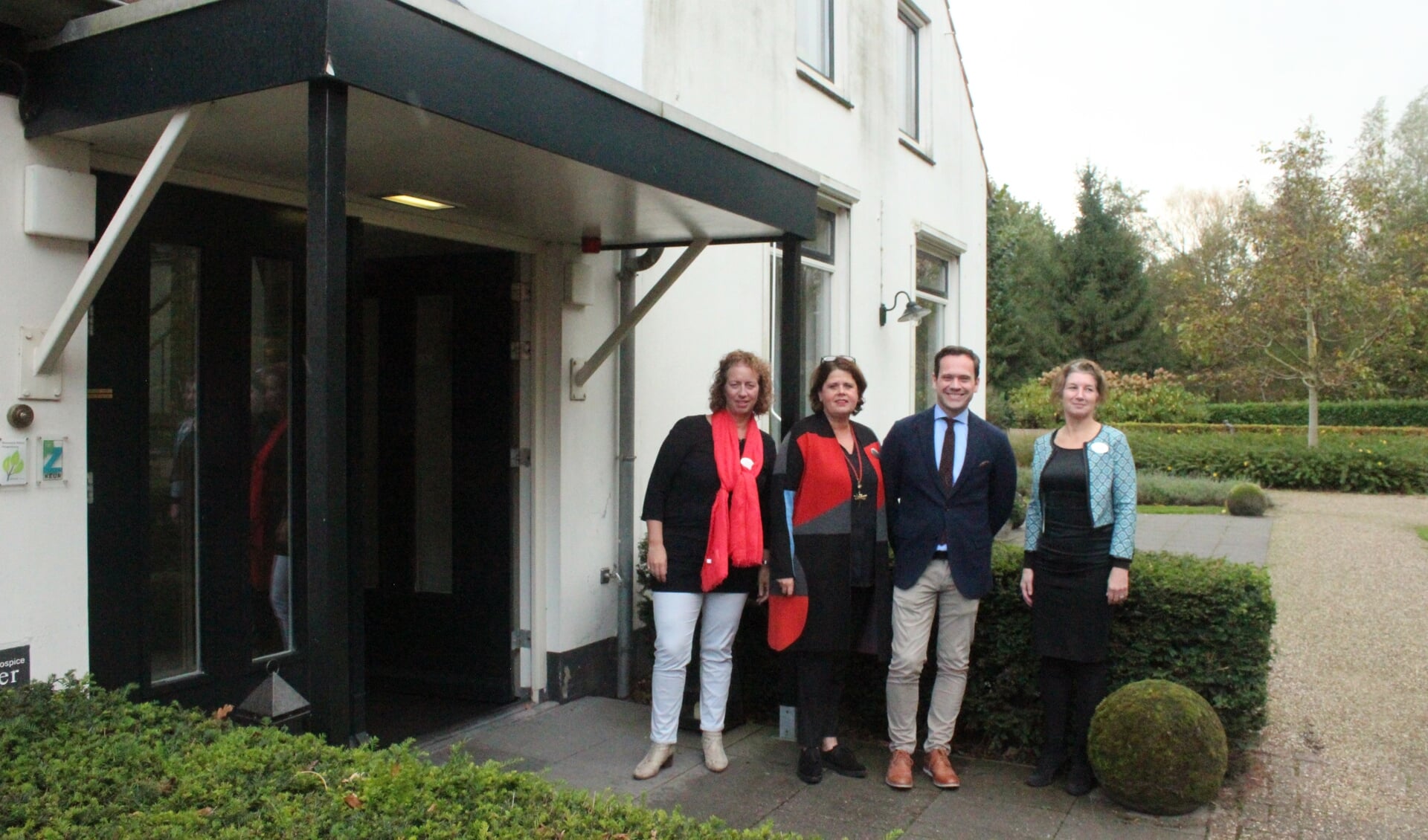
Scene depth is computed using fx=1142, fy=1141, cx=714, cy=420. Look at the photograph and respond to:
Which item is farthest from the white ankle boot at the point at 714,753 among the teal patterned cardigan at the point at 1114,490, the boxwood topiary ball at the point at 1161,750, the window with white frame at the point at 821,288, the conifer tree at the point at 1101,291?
the conifer tree at the point at 1101,291

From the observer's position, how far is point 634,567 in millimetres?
6574

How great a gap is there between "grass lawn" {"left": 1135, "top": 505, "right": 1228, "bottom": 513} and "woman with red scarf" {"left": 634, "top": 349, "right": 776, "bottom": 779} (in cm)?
1243

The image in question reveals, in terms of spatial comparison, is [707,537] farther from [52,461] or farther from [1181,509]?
[1181,509]

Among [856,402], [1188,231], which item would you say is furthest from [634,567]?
[1188,231]

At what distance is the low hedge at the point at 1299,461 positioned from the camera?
748 inches

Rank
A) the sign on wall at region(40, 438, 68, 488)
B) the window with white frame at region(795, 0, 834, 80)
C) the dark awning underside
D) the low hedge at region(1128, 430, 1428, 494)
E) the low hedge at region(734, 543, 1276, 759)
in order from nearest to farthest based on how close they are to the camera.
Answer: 1. the dark awning underside
2. the sign on wall at region(40, 438, 68, 488)
3. the low hedge at region(734, 543, 1276, 759)
4. the window with white frame at region(795, 0, 834, 80)
5. the low hedge at region(1128, 430, 1428, 494)

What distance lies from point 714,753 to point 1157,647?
6.52ft

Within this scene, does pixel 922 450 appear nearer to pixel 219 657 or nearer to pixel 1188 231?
pixel 219 657

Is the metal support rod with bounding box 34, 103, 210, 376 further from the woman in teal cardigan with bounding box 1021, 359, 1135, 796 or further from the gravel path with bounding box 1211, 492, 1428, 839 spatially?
the gravel path with bounding box 1211, 492, 1428, 839

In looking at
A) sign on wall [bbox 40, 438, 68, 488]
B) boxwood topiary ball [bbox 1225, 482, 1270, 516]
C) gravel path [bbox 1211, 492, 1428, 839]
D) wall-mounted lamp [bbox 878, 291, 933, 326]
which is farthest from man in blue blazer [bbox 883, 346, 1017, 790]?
boxwood topiary ball [bbox 1225, 482, 1270, 516]

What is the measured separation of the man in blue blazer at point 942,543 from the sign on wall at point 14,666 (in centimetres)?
328

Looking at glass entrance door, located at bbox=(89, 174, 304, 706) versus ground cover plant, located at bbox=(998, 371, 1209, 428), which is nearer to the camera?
glass entrance door, located at bbox=(89, 174, 304, 706)

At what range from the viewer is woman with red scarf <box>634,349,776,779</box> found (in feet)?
16.4

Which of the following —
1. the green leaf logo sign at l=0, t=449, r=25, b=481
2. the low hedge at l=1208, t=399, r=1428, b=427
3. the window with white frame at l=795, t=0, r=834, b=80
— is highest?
the window with white frame at l=795, t=0, r=834, b=80
